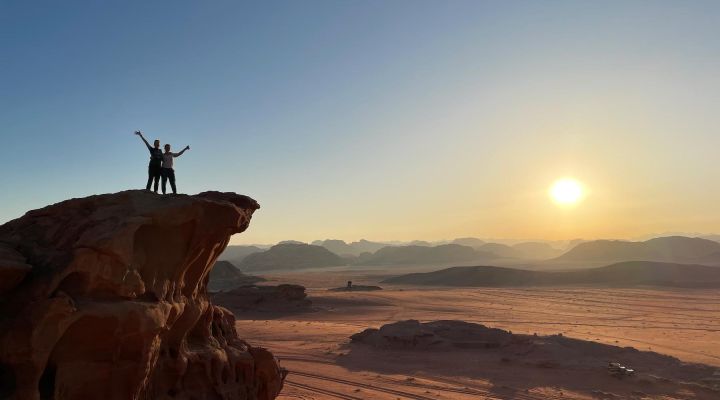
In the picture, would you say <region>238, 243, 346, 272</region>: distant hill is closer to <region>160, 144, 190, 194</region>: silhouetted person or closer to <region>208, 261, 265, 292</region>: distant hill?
<region>208, 261, 265, 292</region>: distant hill

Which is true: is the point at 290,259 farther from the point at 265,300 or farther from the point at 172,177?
the point at 172,177

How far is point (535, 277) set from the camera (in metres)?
60.8

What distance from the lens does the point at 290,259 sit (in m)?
125

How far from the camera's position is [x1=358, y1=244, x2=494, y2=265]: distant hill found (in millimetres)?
142375

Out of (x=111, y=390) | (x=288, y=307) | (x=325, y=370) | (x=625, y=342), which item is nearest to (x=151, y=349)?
(x=111, y=390)

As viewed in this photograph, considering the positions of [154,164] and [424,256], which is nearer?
[154,164]

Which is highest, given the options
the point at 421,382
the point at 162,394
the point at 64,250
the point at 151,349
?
the point at 64,250

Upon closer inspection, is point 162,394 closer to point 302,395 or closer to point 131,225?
point 131,225

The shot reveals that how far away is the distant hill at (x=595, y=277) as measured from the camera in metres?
57.5

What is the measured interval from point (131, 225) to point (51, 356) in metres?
1.72

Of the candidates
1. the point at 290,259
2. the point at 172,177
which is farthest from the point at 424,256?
the point at 172,177

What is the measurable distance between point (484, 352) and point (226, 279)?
42969 mm

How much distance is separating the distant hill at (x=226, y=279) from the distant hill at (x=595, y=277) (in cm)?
2096

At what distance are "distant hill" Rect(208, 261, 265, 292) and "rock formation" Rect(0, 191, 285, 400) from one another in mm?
44307
